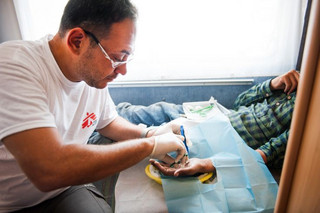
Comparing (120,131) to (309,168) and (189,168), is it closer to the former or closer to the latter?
(189,168)

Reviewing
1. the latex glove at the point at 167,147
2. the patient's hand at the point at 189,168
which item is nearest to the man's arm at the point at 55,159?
the latex glove at the point at 167,147

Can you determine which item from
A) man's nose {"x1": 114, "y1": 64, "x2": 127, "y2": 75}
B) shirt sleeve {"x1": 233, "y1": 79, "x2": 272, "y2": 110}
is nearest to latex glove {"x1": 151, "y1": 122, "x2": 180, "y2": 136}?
man's nose {"x1": 114, "y1": 64, "x2": 127, "y2": 75}

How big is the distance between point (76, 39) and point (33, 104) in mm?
268

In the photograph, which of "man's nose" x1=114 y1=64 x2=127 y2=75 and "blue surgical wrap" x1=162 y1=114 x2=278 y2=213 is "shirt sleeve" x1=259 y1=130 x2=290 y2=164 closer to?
"blue surgical wrap" x1=162 y1=114 x2=278 y2=213

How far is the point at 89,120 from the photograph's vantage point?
37.8 inches

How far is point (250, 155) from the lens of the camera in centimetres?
99

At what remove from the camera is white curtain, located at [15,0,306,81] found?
4.75 ft

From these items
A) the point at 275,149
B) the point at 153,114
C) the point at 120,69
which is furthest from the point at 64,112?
the point at 275,149

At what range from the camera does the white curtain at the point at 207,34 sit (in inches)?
57.1

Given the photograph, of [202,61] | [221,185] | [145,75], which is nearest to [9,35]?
[145,75]

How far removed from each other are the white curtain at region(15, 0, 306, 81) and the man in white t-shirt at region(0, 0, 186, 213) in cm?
76

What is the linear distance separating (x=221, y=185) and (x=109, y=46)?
2.33ft

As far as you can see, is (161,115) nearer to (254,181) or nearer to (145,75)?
(145,75)

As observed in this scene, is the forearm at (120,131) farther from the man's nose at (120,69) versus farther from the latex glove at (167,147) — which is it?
the man's nose at (120,69)
